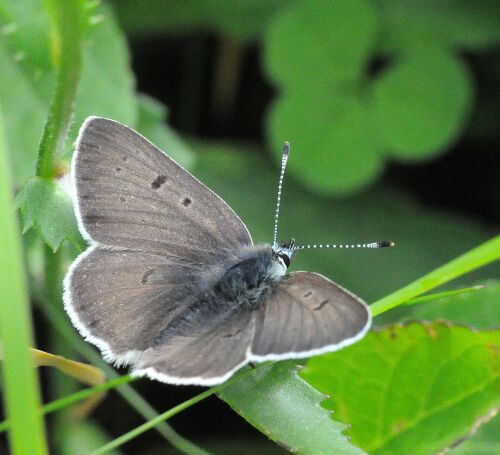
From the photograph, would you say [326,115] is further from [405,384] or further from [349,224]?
[405,384]

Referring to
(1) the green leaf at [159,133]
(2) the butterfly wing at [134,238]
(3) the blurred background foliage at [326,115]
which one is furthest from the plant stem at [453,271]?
(1) the green leaf at [159,133]

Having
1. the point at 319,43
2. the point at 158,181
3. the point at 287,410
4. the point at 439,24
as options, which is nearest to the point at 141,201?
the point at 158,181

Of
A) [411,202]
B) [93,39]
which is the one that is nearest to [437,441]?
[411,202]

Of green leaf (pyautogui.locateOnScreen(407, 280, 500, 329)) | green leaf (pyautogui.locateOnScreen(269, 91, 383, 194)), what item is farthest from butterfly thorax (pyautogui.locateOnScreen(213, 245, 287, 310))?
green leaf (pyautogui.locateOnScreen(269, 91, 383, 194))

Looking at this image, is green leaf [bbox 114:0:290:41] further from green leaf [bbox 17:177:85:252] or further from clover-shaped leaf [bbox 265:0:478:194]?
green leaf [bbox 17:177:85:252]

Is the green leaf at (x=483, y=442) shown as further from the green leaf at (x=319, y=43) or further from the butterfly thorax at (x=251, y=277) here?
the green leaf at (x=319, y=43)

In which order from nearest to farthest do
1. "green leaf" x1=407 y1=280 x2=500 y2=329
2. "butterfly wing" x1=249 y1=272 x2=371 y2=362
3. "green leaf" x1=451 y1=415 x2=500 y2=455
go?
"butterfly wing" x1=249 y1=272 x2=371 y2=362
"green leaf" x1=451 y1=415 x2=500 y2=455
"green leaf" x1=407 y1=280 x2=500 y2=329

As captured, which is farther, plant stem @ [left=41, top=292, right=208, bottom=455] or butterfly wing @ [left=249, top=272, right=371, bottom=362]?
plant stem @ [left=41, top=292, right=208, bottom=455]
